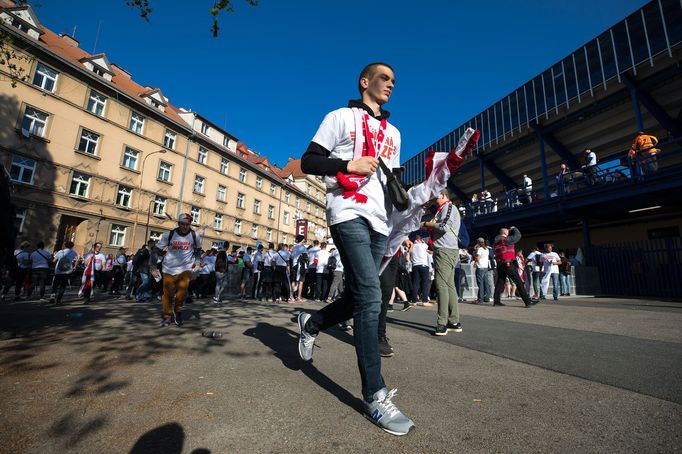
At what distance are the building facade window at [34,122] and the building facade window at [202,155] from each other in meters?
11.4

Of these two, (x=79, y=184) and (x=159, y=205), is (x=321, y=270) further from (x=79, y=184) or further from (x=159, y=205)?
(x=159, y=205)

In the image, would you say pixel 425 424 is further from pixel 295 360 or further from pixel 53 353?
pixel 53 353

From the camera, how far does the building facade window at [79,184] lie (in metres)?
19.9

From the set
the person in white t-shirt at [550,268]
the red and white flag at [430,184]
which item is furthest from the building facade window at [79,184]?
the person in white t-shirt at [550,268]

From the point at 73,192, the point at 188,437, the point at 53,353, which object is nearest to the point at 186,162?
the point at 73,192

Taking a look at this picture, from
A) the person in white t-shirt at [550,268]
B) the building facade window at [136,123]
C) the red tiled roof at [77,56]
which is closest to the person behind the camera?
the person in white t-shirt at [550,268]

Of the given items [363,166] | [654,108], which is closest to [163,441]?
[363,166]

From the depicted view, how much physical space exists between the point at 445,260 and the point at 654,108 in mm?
17533

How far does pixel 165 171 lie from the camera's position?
26.3 metres

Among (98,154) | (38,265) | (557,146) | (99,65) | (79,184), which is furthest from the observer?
(99,65)

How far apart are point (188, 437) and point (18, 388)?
59.9 inches

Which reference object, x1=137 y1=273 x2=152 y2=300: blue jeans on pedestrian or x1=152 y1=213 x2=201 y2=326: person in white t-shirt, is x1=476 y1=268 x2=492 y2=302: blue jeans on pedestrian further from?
x1=137 y1=273 x2=152 y2=300: blue jeans on pedestrian

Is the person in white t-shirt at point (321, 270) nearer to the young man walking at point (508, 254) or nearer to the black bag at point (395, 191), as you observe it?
the young man walking at point (508, 254)

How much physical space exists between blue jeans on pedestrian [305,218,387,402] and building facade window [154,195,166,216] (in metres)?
27.1
